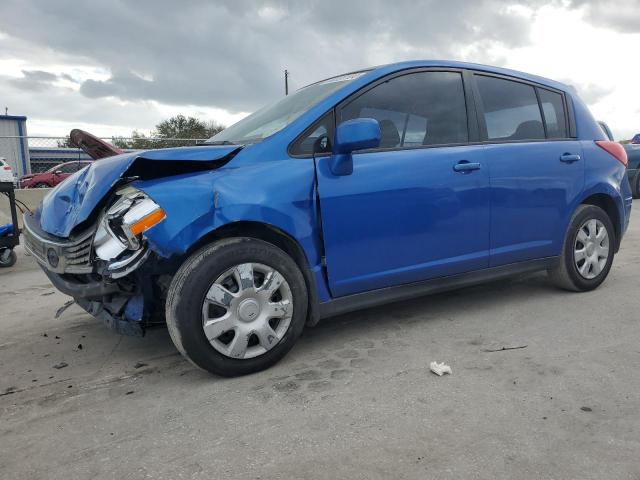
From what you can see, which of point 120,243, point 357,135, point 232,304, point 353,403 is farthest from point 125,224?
point 353,403

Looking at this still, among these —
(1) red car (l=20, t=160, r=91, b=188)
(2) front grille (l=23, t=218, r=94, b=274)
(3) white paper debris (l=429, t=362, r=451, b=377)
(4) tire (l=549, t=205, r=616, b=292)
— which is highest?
(1) red car (l=20, t=160, r=91, b=188)

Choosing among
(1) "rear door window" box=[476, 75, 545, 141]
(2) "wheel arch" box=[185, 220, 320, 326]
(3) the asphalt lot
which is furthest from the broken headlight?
(1) "rear door window" box=[476, 75, 545, 141]

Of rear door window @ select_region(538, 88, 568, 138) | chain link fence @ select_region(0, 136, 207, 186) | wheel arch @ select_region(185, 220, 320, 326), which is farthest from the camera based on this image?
chain link fence @ select_region(0, 136, 207, 186)

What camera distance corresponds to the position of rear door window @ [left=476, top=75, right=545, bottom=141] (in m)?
3.87

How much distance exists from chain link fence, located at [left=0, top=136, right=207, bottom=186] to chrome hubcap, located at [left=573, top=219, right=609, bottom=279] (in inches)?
354

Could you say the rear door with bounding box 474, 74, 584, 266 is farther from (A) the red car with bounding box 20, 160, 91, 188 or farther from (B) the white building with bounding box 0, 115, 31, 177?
(A) the red car with bounding box 20, 160, 91, 188

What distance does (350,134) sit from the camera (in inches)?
118

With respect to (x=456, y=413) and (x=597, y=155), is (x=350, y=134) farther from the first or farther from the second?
(x=597, y=155)

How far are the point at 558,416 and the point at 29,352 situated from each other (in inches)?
126

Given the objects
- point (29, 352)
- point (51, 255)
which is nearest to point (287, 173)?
point (51, 255)

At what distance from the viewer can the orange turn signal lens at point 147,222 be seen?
2635 millimetres

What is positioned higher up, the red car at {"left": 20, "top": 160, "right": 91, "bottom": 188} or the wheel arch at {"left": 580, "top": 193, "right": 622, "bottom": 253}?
the red car at {"left": 20, "top": 160, "right": 91, "bottom": 188}

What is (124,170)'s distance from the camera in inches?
110

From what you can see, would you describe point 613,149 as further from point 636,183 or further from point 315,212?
point 636,183
